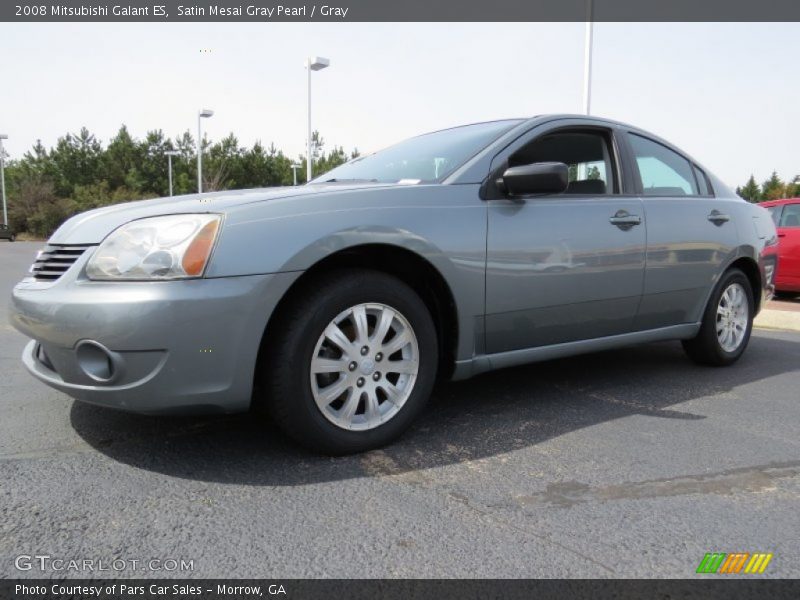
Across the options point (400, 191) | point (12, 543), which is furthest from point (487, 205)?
point (12, 543)

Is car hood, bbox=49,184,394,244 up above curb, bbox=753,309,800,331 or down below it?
above

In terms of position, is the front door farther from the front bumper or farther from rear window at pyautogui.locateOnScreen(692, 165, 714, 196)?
the front bumper

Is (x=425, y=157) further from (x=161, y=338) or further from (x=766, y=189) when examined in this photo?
(x=766, y=189)

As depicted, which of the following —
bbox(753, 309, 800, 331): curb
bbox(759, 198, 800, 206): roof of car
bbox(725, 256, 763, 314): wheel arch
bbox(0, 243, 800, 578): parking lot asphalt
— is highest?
bbox(759, 198, 800, 206): roof of car

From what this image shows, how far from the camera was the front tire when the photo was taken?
2297 millimetres

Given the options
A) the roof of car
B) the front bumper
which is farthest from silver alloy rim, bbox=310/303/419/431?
the roof of car

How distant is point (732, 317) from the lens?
13.9 ft

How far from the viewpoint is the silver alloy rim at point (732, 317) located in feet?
13.6

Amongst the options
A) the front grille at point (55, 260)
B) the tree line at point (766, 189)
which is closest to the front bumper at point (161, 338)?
the front grille at point (55, 260)

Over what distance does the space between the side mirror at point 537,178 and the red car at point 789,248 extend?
6.52 metres

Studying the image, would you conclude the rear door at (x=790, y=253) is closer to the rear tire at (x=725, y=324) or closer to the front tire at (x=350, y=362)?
the rear tire at (x=725, y=324)

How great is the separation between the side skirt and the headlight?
1.24 m

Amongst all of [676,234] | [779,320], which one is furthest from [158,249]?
[779,320]
